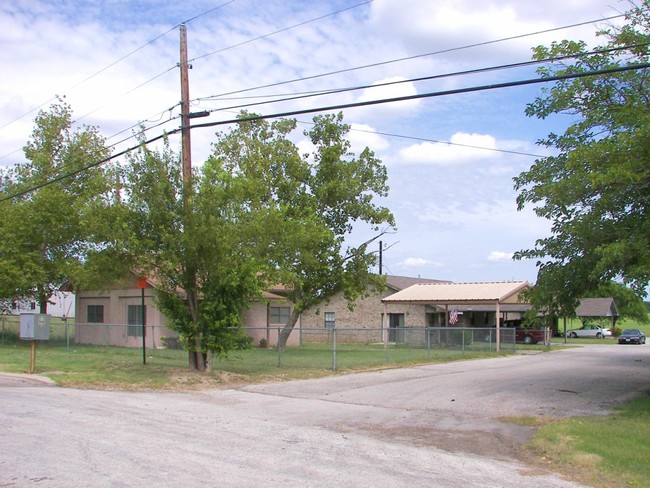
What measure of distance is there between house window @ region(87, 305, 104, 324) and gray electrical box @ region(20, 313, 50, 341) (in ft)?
53.5

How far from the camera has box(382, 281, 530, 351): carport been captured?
3528 centimetres

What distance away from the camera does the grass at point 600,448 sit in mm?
8268

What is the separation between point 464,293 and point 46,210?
74.6 ft

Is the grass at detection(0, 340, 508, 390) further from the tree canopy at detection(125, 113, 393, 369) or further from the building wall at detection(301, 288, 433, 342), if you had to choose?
the building wall at detection(301, 288, 433, 342)

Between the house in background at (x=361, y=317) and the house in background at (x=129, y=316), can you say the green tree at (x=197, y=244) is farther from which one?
the house in background at (x=361, y=317)

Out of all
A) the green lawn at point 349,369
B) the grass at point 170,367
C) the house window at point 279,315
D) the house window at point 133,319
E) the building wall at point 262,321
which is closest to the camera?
the green lawn at point 349,369

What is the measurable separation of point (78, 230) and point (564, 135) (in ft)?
74.4

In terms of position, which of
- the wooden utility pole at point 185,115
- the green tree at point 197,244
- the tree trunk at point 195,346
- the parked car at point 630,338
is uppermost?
the wooden utility pole at point 185,115

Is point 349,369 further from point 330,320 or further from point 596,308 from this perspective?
point 596,308

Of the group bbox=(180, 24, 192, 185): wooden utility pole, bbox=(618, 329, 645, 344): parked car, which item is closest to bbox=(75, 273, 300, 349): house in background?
bbox=(180, 24, 192, 185): wooden utility pole

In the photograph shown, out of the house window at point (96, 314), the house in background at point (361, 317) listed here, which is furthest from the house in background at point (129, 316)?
the house in background at point (361, 317)

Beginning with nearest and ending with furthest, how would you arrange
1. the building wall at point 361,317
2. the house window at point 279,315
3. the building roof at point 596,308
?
the house window at point 279,315
the building wall at point 361,317
the building roof at point 596,308

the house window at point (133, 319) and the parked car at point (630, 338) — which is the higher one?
the house window at point (133, 319)

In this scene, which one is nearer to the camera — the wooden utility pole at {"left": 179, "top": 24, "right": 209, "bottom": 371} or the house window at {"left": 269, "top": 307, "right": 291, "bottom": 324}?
the wooden utility pole at {"left": 179, "top": 24, "right": 209, "bottom": 371}
